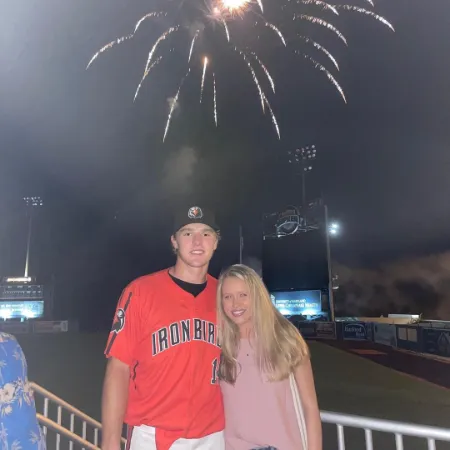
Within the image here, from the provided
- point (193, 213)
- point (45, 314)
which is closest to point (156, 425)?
point (193, 213)

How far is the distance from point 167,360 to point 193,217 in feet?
3.10

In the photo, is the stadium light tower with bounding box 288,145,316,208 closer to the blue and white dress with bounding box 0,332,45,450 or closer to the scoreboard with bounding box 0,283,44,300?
the scoreboard with bounding box 0,283,44,300

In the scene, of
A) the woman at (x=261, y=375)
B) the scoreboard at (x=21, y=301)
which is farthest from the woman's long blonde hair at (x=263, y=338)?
the scoreboard at (x=21, y=301)

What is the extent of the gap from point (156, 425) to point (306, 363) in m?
0.96

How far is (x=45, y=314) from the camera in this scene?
35.5m

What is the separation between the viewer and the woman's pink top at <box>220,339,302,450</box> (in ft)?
7.32

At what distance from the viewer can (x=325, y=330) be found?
27.0 metres

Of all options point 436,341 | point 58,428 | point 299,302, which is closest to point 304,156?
point 299,302

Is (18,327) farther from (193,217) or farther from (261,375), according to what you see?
(261,375)

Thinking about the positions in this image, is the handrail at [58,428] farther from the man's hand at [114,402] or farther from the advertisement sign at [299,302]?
the advertisement sign at [299,302]

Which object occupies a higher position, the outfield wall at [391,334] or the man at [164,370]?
the man at [164,370]

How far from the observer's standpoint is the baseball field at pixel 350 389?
24.2 feet

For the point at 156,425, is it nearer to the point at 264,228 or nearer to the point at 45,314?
the point at 264,228

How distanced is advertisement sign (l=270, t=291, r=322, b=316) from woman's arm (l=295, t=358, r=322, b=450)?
28.9 meters
